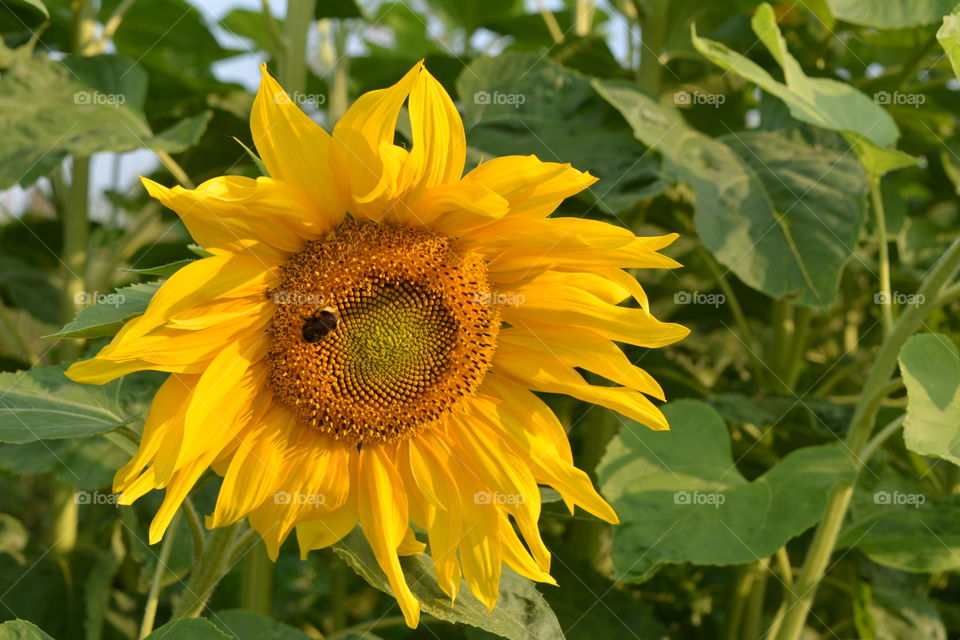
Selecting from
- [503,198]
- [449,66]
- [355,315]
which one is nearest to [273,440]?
[355,315]

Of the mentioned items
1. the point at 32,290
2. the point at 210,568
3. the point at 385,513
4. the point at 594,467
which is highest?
the point at 385,513

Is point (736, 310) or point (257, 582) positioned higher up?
point (736, 310)

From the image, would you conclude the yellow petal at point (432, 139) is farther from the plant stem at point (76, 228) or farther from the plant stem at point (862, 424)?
the plant stem at point (76, 228)

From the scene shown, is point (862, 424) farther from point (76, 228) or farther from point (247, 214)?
point (76, 228)

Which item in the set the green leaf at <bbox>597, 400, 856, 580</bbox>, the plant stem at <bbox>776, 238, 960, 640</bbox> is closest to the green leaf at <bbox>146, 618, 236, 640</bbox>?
the green leaf at <bbox>597, 400, 856, 580</bbox>

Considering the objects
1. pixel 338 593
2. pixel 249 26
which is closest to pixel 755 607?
pixel 338 593
